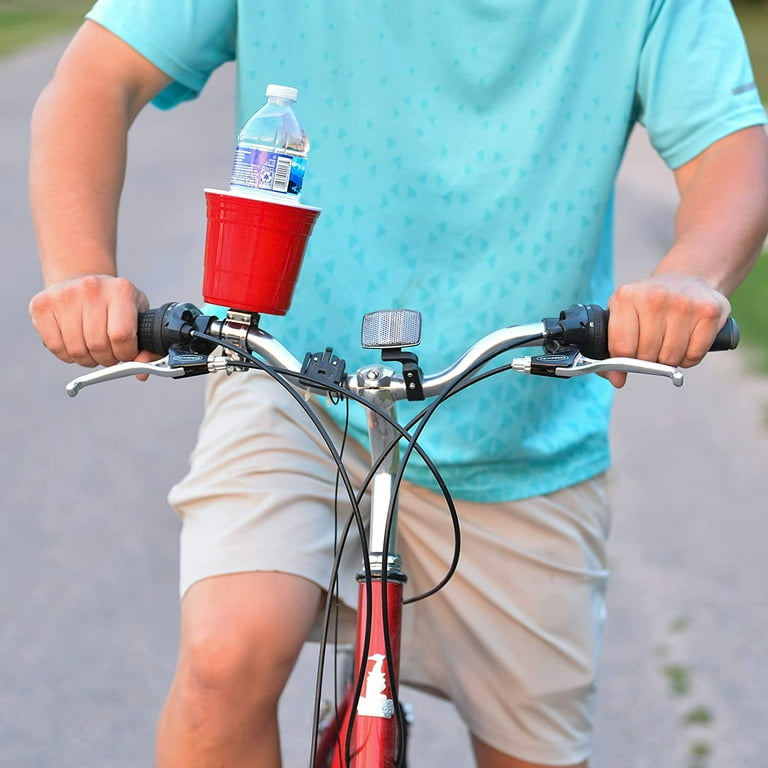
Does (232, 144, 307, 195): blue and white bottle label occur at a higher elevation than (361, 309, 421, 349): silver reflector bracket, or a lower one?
higher

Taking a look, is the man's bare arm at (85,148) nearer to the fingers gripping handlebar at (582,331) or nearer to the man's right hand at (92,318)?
the man's right hand at (92,318)

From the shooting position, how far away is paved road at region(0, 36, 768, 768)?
4.30 m

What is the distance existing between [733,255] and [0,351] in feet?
20.0

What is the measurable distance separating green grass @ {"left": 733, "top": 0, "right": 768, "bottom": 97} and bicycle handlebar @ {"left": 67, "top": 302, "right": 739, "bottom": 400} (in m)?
21.4

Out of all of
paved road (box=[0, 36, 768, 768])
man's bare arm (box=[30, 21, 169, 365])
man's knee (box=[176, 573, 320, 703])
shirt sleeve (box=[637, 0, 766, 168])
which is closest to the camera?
man's knee (box=[176, 573, 320, 703])

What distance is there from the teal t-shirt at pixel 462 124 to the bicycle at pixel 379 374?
55 centimetres

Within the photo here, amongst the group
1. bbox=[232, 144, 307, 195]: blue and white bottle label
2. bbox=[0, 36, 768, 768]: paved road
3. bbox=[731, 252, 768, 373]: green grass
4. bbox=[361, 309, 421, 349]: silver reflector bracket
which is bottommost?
bbox=[0, 36, 768, 768]: paved road

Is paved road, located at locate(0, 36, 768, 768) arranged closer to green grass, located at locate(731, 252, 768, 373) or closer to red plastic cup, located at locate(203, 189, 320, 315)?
green grass, located at locate(731, 252, 768, 373)

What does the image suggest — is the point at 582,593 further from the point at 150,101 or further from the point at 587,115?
the point at 150,101

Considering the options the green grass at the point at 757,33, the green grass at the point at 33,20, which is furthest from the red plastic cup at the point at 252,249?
the green grass at the point at 33,20

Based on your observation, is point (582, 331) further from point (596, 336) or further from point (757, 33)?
point (757, 33)

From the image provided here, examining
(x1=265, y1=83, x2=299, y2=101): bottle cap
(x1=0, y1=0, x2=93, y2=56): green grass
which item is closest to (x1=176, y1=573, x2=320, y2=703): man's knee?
(x1=265, y1=83, x2=299, y2=101): bottle cap

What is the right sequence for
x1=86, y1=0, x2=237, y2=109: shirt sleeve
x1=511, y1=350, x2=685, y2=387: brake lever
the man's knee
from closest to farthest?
x1=511, y1=350, x2=685, y2=387: brake lever, the man's knee, x1=86, y1=0, x2=237, y2=109: shirt sleeve

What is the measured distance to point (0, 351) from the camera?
308 inches
